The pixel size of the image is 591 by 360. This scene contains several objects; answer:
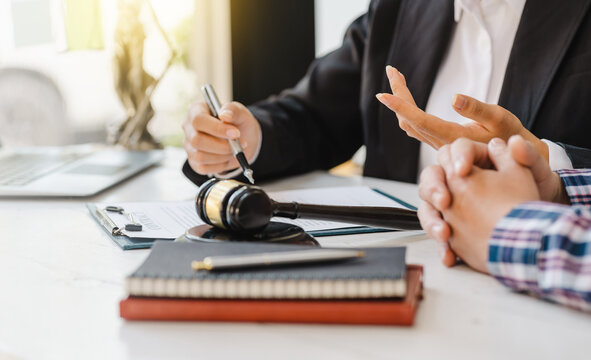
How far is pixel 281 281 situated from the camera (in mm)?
561

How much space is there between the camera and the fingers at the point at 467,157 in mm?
683

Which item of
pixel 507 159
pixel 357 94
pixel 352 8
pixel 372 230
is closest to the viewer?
pixel 507 159

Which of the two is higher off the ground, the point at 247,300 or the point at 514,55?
the point at 514,55

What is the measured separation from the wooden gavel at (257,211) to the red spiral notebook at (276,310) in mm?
167

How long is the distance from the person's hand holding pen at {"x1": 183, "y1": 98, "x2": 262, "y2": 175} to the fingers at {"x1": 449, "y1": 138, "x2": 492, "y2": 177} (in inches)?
21.3

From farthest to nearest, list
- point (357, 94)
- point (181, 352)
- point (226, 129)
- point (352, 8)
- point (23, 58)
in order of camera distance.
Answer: point (352, 8) → point (23, 58) → point (357, 94) → point (226, 129) → point (181, 352)

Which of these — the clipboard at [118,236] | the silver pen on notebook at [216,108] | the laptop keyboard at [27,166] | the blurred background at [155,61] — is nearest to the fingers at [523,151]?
the clipboard at [118,236]

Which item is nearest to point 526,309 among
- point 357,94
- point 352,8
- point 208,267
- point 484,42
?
point 208,267

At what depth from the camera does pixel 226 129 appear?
119 centimetres

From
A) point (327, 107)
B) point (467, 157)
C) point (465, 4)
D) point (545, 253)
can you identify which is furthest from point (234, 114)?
point (545, 253)

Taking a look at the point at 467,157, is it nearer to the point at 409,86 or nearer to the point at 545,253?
the point at 545,253

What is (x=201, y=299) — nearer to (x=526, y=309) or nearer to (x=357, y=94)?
(x=526, y=309)

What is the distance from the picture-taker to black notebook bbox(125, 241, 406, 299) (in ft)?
1.82

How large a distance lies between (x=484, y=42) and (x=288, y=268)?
955 mm
